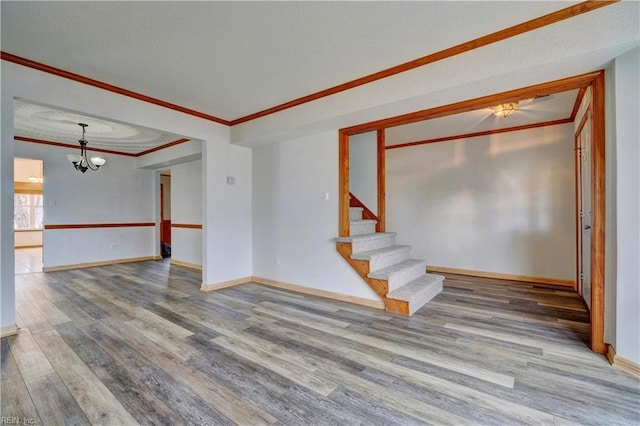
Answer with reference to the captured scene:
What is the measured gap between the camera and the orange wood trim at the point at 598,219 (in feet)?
7.13

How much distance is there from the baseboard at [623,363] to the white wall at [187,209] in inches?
233

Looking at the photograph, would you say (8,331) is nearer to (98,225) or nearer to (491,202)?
(98,225)

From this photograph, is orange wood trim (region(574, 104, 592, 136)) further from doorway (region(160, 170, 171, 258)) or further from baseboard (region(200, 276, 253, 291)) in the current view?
doorway (region(160, 170, 171, 258))

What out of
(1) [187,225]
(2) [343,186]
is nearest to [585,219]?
(2) [343,186]

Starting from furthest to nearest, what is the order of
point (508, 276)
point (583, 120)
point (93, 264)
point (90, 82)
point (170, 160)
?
point (93, 264), point (170, 160), point (508, 276), point (583, 120), point (90, 82)

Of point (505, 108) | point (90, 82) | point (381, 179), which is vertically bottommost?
point (381, 179)

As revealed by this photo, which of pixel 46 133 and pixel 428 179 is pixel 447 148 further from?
pixel 46 133

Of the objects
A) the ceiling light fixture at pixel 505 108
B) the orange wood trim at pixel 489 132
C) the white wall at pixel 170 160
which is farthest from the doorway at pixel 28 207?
the ceiling light fixture at pixel 505 108

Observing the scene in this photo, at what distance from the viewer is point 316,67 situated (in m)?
2.72

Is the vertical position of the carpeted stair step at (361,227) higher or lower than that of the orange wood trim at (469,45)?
lower

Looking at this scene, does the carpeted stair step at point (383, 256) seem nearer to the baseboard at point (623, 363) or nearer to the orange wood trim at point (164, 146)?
the baseboard at point (623, 363)

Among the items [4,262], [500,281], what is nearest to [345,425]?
[4,262]

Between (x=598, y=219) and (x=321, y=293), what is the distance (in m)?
2.91

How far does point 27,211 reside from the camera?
952 centimetres
